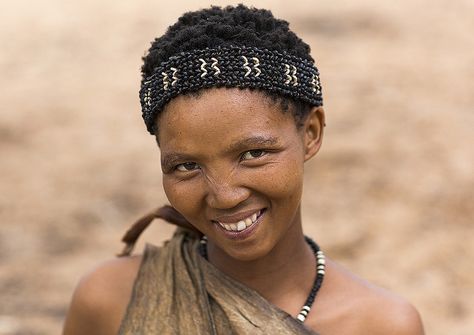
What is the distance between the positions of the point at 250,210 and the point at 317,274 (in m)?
0.49

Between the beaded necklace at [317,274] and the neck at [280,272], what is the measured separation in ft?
0.07

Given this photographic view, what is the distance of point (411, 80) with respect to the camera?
873 centimetres

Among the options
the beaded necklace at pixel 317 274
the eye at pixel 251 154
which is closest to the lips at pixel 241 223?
the eye at pixel 251 154

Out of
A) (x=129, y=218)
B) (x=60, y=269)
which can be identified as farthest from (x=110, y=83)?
(x=60, y=269)

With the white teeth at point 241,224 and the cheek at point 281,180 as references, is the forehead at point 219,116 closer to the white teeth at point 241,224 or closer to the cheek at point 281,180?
the cheek at point 281,180

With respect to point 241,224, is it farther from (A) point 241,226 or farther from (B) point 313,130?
(B) point 313,130

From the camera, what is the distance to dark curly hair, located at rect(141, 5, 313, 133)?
2.51m

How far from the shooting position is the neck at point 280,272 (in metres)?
2.82

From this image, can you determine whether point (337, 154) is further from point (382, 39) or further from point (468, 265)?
point (382, 39)

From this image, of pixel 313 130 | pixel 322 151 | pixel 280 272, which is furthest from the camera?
pixel 322 151

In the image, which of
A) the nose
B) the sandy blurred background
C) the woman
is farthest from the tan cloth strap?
the sandy blurred background

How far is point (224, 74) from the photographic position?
96.0 inches


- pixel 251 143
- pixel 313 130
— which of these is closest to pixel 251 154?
pixel 251 143

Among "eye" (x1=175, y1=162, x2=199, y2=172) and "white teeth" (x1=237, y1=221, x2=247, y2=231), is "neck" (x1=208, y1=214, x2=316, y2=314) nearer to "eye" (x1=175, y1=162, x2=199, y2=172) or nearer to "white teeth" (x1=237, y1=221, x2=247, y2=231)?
"white teeth" (x1=237, y1=221, x2=247, y2=231)
